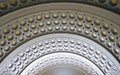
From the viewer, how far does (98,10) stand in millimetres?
7832

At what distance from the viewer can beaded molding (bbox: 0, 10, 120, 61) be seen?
8.47 meters

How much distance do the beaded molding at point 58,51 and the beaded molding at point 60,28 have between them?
1.25ft

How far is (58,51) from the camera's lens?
40.3 feet

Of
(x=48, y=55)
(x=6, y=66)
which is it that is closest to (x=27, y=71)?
(x=48, y=55)

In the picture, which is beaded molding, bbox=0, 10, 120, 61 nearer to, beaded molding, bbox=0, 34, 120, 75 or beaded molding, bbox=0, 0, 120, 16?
beaded molding, bbox=0, 34, 120, 75

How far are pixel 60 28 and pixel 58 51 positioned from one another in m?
2.69

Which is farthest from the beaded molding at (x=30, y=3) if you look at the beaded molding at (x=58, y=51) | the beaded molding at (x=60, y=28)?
the beaded molding at (x=58, y=51)

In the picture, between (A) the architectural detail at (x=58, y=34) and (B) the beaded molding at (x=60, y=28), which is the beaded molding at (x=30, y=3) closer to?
(A) the architectural detail at (x=58, y=34)

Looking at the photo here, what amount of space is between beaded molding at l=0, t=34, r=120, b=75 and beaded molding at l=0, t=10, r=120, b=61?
38 cm

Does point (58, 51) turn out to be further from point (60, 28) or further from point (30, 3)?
point (30, 3)

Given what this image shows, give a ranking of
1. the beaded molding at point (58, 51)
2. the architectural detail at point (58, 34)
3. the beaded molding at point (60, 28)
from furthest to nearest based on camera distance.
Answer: the beaded molding at point (58, 51), the beaded molding at point (60, 28), the architectural detail at point (58, 34)

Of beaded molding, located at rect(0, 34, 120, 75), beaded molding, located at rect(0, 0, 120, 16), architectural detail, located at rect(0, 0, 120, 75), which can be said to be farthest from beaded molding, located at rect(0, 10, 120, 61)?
beaded molding, located at rect(0, 0, 120, 16)

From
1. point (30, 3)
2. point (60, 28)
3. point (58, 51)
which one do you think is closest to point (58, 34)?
point (60, 28)

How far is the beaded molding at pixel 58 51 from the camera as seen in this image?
9945 mm
